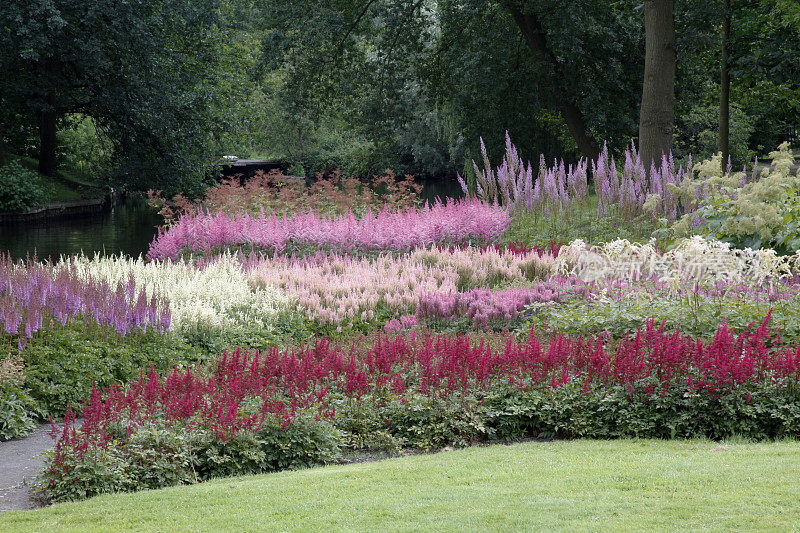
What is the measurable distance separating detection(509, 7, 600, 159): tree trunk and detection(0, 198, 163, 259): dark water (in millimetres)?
12011

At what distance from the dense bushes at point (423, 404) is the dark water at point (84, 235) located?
13988 mm

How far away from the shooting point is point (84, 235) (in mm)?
24875

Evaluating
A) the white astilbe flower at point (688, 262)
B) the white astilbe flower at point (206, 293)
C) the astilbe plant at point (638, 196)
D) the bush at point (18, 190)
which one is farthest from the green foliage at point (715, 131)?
the bush at point (18, 190)

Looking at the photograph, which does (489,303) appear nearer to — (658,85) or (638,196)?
(638,196)

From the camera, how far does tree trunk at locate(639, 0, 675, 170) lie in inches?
643

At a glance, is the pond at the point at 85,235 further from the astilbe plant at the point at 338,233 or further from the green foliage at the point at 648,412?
the green foliage at the point at 648,412

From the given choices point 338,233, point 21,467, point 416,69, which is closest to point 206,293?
point 338,233

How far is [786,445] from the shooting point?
5.07 metres

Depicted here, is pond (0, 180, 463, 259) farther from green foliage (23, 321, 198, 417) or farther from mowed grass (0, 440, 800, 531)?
mowed grass (0, 440, 800, 531)

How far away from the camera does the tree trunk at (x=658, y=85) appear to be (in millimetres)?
16328

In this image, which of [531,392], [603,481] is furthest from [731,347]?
[603,481]

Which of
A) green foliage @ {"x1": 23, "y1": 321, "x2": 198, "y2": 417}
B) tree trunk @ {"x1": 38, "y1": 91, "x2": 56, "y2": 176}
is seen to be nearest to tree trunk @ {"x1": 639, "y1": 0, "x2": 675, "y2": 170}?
green foliage @ {"x1": 23, "y1": 321, "x2": 198, "y2": 417}

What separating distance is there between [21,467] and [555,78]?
1988 centimetres

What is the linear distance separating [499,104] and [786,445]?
1981 cm
